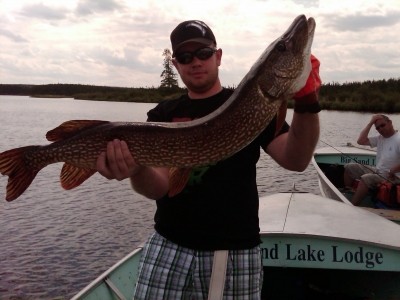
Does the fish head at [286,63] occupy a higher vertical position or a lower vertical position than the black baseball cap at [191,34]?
lower

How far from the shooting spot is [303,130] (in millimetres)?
2018

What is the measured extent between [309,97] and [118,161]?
35.1 inches

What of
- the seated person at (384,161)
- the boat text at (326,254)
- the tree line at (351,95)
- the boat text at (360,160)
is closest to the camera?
the boat text at (326,254)

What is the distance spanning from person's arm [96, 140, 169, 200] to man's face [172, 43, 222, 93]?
0.46 m

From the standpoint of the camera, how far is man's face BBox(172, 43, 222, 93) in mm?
2266

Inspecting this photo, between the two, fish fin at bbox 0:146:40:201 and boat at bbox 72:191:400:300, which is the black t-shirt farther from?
boat at bbox 72:191:400:300

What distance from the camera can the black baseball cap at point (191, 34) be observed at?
233 cm

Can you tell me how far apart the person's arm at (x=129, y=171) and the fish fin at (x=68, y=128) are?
0.16 m

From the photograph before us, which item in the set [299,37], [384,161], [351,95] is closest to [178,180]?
[299,37]

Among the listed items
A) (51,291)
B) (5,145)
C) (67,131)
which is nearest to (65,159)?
(67,131)

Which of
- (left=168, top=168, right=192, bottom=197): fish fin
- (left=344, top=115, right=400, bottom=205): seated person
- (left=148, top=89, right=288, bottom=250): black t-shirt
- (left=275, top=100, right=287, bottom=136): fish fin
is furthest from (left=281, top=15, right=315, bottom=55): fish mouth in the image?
(left=344, top=115, right=400, bottom=205): seated person

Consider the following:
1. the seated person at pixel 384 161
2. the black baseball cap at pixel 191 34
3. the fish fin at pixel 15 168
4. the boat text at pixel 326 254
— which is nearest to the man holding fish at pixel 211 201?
the black baseball cap at pixel 191 34

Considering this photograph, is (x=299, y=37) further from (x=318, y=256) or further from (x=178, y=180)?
(x=318, y=256)

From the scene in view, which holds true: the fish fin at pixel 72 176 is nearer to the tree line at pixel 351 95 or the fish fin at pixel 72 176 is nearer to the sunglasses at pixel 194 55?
the sunglasses at pixel 194 55
